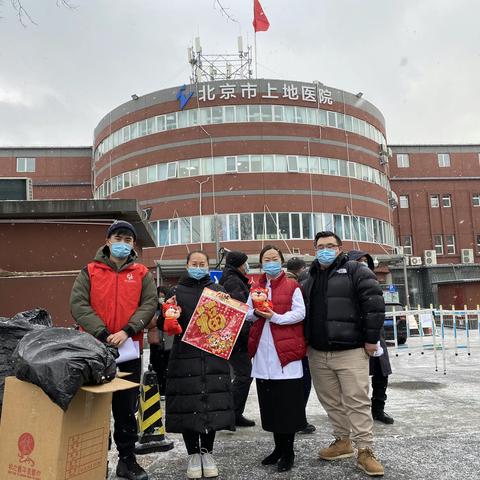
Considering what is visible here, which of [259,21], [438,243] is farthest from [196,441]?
[438,243]

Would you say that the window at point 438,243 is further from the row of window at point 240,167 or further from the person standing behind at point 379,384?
A: the person standing behind at point 379,384

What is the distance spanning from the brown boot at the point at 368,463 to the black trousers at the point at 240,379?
1907mm

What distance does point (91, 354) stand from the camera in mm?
3018

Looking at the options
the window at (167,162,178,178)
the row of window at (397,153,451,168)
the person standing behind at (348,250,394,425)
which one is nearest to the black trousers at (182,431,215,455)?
the person standing behind at (348,250,394,425)

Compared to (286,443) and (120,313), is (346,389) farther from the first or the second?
(120,313)

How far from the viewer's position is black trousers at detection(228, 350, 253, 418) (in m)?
5.95

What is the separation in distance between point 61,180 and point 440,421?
42082 mm

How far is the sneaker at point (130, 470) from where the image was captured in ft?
13.4

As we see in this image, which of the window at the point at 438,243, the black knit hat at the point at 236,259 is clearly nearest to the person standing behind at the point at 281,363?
the black knit hat at the point at 236,259

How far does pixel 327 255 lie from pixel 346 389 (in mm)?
1261

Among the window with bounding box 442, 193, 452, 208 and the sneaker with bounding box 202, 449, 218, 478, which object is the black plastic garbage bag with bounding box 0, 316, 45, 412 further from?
the window with bounding box 442, 193, 452, 208

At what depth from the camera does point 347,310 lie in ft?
14.8

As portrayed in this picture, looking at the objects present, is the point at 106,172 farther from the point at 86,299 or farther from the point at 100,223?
the point at 86,299

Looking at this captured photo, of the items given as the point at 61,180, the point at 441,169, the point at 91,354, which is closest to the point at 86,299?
the point at 91,354
